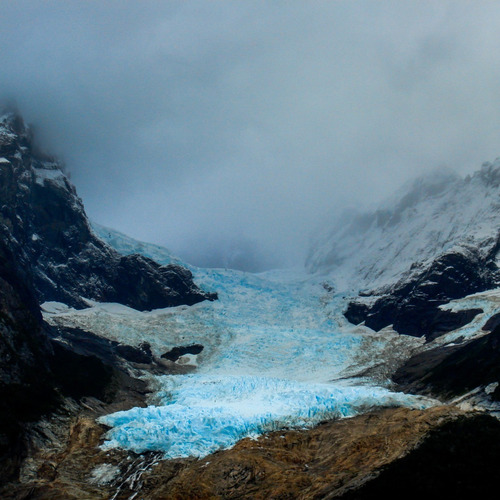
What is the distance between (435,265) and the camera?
146 meters

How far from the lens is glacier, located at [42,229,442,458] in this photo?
174ft

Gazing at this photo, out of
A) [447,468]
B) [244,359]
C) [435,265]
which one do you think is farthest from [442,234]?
[447,468]

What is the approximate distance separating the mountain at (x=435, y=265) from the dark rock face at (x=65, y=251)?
53.5 m

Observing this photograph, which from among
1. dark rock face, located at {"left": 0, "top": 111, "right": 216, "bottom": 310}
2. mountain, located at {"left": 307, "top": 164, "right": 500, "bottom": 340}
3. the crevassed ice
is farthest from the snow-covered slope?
the crevassed ice

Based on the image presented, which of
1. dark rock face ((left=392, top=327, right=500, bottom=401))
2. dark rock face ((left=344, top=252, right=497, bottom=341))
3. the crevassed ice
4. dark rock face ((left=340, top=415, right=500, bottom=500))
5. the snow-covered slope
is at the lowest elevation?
dark rock face ((left=340, top=415, right=500, bottom=500))

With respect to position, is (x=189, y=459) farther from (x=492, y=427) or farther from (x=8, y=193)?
(x=8, y=193)

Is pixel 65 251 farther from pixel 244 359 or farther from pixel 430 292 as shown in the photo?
pixel 430 292

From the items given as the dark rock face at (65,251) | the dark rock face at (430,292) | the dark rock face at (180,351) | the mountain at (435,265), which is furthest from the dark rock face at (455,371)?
the dark rock face at (65,251)

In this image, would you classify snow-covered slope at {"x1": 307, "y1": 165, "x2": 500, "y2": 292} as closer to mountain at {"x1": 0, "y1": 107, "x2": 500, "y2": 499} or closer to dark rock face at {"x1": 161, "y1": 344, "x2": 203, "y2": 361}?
mountain at {"x1": 0, "y1": 107, "x2": 500, "y2": 499}

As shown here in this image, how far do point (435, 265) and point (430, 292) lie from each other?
28.5 feet

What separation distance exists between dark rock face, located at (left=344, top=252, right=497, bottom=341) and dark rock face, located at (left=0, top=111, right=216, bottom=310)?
51974 millimetres

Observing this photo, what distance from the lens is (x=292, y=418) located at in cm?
5362

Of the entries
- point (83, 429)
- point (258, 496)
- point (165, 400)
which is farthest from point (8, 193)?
point (258, 496)

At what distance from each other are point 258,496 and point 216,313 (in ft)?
369
